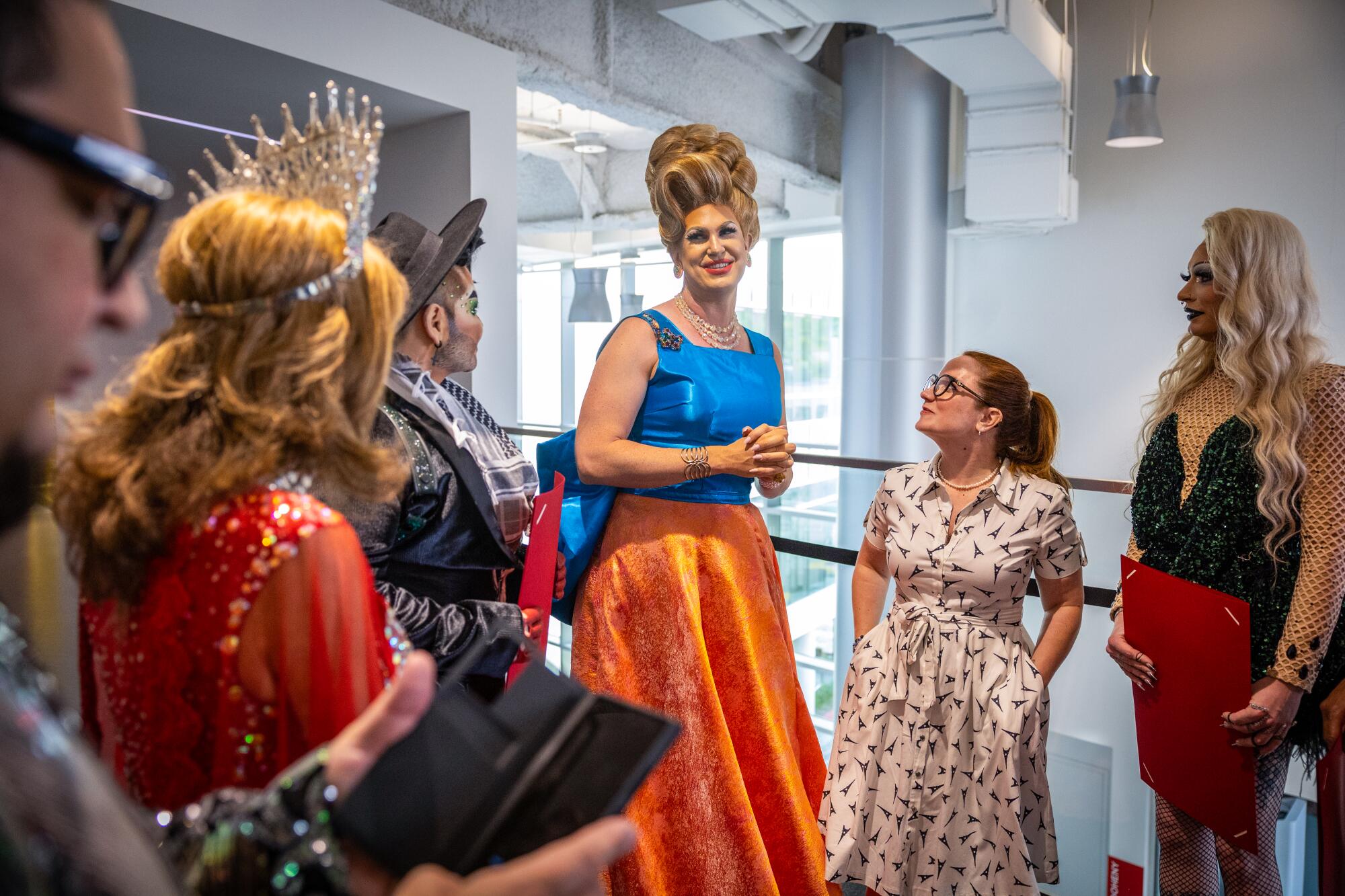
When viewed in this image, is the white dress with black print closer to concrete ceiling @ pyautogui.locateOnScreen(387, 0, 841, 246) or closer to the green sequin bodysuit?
the green sequin bodysuit

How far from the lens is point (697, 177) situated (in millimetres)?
2348

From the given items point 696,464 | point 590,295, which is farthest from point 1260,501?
point 590,295

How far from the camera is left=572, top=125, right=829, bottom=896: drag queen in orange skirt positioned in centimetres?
215

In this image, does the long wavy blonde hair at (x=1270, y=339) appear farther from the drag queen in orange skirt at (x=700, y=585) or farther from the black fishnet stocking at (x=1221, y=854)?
the drag queen in orange skirt at (x=700, y=585)

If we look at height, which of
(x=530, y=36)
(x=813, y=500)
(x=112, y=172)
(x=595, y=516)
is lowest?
(x=813, y=500)

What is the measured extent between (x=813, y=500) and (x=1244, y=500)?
3993 mm

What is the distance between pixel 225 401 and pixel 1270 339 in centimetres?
196

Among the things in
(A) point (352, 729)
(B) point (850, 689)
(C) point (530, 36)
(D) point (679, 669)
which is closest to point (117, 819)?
(A) point (352, 729)

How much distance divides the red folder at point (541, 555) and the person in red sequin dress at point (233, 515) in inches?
30.6

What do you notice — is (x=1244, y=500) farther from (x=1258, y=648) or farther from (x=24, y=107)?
(x=24, y=107)

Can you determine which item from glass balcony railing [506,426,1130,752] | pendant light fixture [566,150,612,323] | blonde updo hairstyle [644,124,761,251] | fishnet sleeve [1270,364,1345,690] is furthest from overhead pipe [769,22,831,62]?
fishnet sleeve [1270,364,1345,690]

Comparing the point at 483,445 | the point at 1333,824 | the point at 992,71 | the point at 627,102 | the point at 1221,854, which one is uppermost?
the point at 992,71

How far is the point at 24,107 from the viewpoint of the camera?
0.57m

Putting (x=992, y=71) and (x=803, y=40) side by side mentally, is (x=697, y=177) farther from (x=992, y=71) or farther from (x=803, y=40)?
(x=803, y=40)
